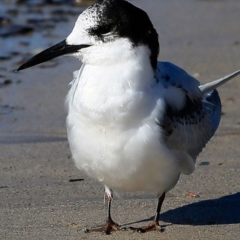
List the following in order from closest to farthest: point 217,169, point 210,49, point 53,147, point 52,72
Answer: point 217,169 < point 53,147 < point 52,72 < point 210,49

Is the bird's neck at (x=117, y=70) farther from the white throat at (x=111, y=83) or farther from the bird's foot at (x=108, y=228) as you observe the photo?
the bird's foot at (x=108, y=228)

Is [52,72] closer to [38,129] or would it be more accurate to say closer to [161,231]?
[38,129]

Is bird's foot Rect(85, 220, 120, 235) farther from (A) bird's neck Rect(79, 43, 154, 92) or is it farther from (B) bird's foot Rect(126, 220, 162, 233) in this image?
(A) bird's neck Rect(79, 43, 154, 92)

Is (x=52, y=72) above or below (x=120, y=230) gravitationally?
below

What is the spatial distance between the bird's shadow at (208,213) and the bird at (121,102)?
1.03ft

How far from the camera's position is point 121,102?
400 centimetres

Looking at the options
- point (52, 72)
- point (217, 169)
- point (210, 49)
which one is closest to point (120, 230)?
point (217, 169)

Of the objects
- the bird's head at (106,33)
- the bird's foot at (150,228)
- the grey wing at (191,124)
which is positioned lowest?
the bird's foot at (150,228)

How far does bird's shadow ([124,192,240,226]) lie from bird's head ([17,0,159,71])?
108 centimetres

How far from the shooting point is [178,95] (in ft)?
14.3

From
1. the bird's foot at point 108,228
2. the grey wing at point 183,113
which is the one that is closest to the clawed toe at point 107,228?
the bird's foot at point 108,228

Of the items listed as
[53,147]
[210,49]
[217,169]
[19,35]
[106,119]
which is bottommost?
[19,35]

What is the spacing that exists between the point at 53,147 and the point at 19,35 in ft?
11.5

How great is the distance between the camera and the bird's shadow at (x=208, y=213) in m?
4.50
